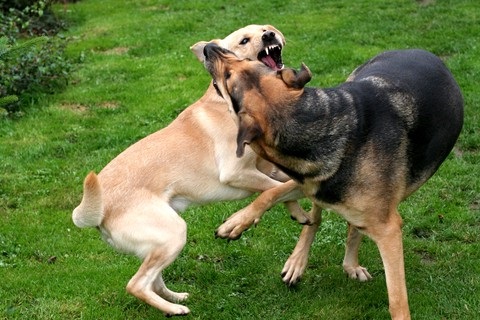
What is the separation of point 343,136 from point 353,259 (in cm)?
151

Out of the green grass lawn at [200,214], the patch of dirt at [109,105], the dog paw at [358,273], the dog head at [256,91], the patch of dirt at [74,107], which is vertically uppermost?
the dog head at [256,91]

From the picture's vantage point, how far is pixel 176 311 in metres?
5.66

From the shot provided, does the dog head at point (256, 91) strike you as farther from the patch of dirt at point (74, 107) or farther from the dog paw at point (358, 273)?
the patch of dirt at point (74, 107)

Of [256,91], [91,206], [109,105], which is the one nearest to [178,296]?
[91,206]

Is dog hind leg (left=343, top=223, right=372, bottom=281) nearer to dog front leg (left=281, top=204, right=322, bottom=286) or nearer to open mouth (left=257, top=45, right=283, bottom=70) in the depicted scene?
dog front leg (left=281, top=204, right=322, bottom=286)

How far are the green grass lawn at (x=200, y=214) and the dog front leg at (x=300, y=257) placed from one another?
0.11 meters

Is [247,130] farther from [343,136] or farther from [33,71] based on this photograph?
[33,71]

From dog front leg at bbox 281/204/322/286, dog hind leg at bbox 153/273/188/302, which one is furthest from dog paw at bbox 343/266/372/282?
dog hind leg at bbox 153/273/188/302

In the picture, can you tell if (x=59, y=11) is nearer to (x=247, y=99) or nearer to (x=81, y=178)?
(x=81, y=178)

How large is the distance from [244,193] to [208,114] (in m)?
0.70

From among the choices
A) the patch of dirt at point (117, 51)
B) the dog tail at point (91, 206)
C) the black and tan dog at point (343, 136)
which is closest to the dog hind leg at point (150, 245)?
the dog tail at point (91, 206)

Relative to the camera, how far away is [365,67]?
6332mm

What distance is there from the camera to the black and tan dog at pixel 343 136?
5105 mm

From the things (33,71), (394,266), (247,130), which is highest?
(247,130)
